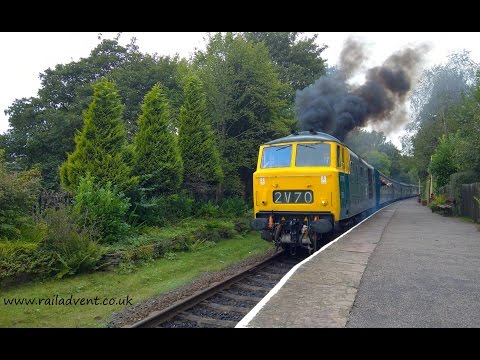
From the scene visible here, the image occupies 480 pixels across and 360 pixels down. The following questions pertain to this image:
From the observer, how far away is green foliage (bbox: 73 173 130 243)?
36.0 feet

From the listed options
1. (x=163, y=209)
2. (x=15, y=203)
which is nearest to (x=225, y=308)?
(x=15, y=203)

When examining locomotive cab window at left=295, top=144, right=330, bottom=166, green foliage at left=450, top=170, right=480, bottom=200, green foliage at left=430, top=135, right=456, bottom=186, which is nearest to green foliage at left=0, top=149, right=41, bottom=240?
locomotive cab window at left=295, top=144, right=330, bottom=166

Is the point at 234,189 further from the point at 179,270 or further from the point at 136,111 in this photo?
the point at 179,270

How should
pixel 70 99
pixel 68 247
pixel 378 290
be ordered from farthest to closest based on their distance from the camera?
pixel 70 99 < pixel 68 247 < pixel 378 290

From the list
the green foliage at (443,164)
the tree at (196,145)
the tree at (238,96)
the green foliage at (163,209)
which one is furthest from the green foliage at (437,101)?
the green foliage at (163,209)

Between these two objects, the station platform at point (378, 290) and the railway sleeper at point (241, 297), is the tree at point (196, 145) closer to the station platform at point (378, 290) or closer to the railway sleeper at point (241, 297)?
the station platform at point (378, 290)

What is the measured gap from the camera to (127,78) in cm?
2588

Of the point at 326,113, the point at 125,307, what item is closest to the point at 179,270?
the point at 125,307

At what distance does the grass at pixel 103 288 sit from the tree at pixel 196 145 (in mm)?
5200

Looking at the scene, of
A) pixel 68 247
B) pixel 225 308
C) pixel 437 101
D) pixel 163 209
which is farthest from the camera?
pixel 437 101

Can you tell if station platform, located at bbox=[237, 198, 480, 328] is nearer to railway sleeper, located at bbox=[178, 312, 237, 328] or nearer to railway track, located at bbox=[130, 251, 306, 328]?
railway sleeper, located at bbox=[178, 312, 237, 328]

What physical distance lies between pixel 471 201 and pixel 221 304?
16.5 meters

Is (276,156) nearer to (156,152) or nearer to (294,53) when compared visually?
(156,152)

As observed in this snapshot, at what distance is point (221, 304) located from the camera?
745 centimetres
